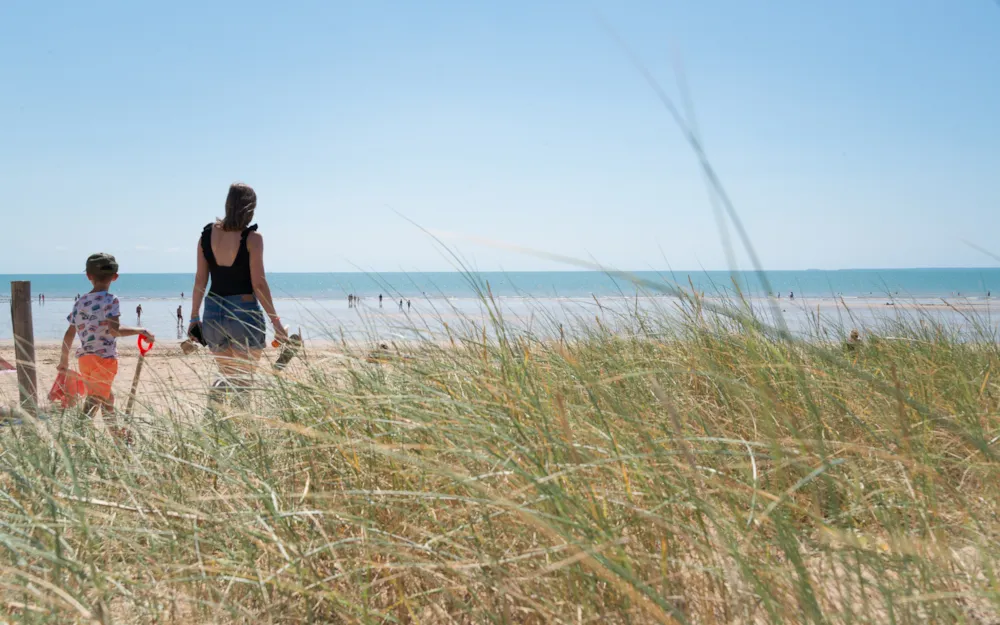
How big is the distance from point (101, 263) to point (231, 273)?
126 centimetres

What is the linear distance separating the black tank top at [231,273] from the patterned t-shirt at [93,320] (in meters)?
0.97

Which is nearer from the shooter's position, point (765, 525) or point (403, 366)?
point (765, 525)

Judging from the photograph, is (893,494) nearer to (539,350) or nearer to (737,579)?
(737,579)

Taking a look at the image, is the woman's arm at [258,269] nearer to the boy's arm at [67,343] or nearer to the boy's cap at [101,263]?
the boy's arm at [67,343]

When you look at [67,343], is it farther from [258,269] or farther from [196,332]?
[258,269]

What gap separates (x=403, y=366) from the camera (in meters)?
2.35

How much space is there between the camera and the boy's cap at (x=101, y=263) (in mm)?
4160

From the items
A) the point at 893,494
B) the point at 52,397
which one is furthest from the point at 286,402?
the point at 52,397

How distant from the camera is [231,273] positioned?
3643mm

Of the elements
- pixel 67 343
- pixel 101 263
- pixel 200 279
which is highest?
pixel 101 263

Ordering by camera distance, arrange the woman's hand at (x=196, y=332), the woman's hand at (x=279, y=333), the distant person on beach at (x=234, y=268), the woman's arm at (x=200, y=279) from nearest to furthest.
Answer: the woman's hand at (x=279, y=333) < the woman's hand at (x=196, y=332) < the distant person on beach at (x=234, y=268) < the woman's arm at (x=200, y=279)

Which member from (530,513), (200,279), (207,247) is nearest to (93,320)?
(200,279)

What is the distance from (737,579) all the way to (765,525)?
0.18 meters

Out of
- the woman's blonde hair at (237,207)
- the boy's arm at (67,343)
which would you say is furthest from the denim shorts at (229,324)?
the boy's arm at (67,343)
